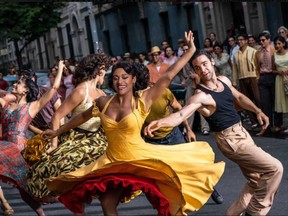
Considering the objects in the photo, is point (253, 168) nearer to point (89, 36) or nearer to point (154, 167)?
point (154, 167)

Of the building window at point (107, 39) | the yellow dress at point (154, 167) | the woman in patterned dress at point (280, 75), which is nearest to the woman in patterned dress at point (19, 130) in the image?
the yellow dress at point (154, 167)

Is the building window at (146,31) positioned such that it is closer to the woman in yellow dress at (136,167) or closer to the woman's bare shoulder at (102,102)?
the woman's bare shoulder at (102,102)

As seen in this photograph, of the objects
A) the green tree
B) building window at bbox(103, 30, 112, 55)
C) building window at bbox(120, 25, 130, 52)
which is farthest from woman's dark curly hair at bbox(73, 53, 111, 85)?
building window at bbox(103, 30, 112, 55)

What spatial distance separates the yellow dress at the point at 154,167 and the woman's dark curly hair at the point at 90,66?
1868 millimetres

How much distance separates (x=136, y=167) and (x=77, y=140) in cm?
206

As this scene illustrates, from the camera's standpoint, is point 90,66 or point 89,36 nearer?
point 90,66

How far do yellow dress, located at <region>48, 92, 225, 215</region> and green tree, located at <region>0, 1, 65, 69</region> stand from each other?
3859 cm

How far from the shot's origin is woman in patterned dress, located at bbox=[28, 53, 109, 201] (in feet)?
28.5

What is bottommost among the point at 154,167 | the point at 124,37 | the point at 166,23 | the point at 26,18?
the point at 154,167

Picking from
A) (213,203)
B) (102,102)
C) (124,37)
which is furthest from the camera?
(124,37)

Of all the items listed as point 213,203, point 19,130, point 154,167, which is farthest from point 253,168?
point 19,130

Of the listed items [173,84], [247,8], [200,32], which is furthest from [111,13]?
[173,84]

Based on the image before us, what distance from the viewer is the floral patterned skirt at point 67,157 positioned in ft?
28.3

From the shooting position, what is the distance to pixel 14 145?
396 inches
